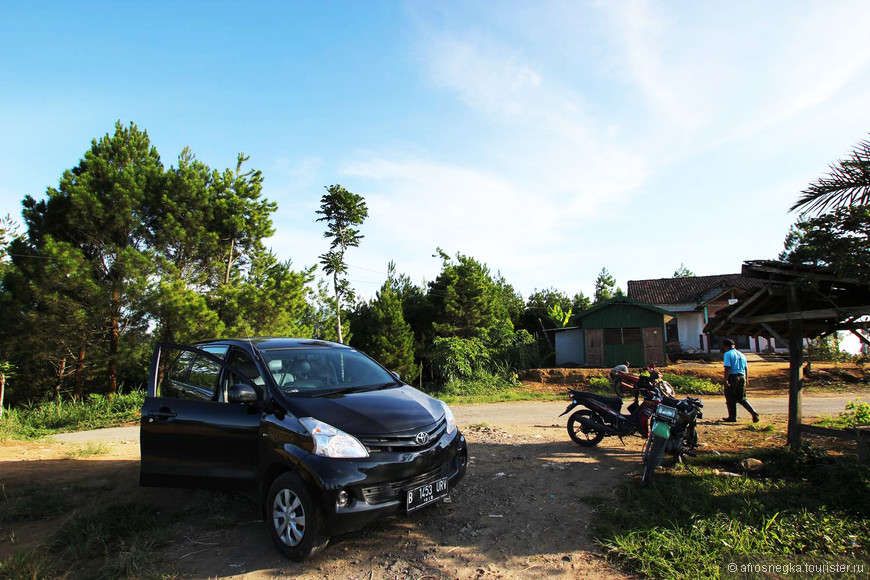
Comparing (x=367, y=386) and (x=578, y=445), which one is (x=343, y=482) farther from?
(x=578, y=445)

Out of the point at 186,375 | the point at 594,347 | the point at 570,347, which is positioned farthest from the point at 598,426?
the point at 570,347

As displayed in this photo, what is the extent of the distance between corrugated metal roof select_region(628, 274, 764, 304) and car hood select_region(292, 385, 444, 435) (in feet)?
92.0

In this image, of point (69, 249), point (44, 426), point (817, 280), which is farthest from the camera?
point (69, 249)

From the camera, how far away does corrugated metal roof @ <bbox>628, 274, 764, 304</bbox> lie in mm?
28047

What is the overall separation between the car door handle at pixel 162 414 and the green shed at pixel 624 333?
22.6 m

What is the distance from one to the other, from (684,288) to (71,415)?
32391 millimetres

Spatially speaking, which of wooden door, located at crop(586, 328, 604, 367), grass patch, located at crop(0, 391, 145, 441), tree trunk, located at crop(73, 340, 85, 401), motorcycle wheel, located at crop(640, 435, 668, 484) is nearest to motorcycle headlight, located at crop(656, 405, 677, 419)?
motorcycle wheel, located at crop(640, 435, 668, 484)

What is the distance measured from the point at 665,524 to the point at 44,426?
1662 centimetres

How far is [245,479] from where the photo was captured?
4.17 meters

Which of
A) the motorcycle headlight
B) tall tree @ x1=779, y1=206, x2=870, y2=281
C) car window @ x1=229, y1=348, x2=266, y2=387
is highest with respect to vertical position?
tall tree @ x1=779, y1=206, x2=870, y2=281

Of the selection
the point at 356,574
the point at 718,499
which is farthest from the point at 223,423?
the point at 718,499

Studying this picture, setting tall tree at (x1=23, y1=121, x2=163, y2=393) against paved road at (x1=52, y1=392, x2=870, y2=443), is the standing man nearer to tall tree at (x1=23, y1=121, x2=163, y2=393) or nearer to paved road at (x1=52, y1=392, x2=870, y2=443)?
paved road at (x1=52, y1=392, x2=870, y2=443)

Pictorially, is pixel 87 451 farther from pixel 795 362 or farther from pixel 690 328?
pixel 690 328

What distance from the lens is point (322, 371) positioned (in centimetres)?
479
